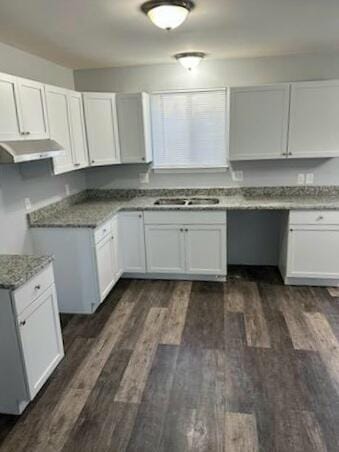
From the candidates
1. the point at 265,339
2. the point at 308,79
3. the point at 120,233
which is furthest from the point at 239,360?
the point at 308,79

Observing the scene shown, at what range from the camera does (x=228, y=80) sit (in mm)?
3941

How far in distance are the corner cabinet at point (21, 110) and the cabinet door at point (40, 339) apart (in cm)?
118

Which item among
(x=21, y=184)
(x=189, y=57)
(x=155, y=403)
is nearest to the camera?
(x=155, y=403)

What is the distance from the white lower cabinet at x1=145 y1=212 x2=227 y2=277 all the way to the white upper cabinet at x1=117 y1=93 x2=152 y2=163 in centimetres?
74

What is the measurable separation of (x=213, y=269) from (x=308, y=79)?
2.35 metres

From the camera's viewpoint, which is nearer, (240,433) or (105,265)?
(240,433)

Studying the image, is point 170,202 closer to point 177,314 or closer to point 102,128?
point 102,128

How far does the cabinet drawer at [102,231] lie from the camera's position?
3.24m

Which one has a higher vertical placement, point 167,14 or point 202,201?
point 167,14

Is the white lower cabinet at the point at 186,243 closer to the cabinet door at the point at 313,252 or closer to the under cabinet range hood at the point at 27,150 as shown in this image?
the cabinet door at the point at 313,252

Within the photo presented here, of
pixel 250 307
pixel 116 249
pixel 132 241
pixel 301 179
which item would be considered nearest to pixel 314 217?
pixel 301 179

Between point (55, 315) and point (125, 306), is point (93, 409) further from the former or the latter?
point (125, 306)

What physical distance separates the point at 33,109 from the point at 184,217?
5.99 ft

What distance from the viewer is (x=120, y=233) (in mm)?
3936
